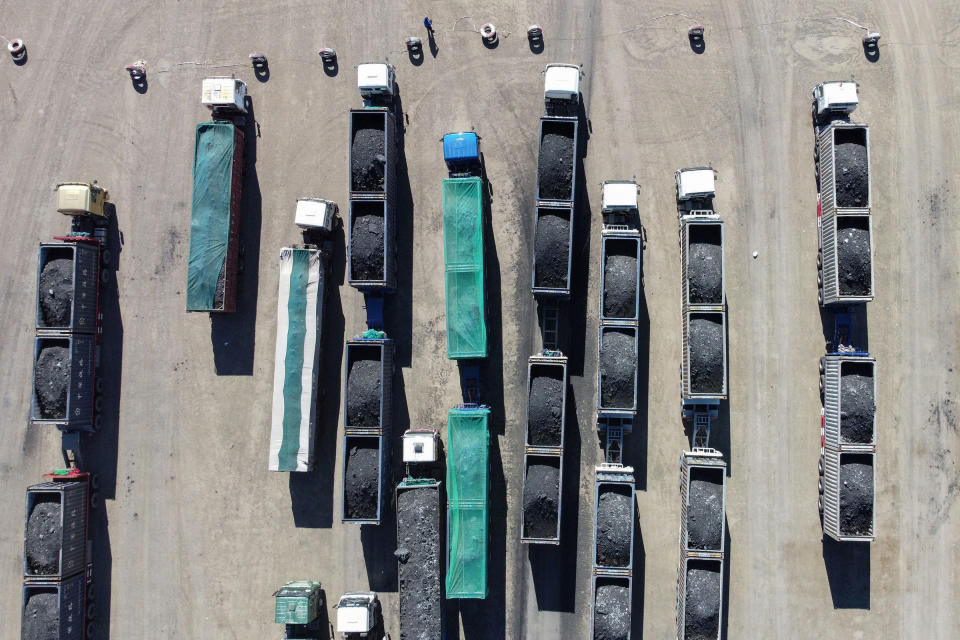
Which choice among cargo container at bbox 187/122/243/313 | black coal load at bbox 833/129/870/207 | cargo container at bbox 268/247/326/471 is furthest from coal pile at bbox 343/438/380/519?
black coal load at bbox 833/129/870/207

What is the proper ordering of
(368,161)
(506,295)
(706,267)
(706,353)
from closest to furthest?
(706,353) → (706,267) → (368,161) → (506,295)

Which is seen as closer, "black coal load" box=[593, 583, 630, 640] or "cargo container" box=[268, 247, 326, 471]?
"black coal load" box=[593, 583, 630, 640]

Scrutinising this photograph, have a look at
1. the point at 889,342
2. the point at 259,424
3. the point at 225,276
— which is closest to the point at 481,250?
the point at 225,276

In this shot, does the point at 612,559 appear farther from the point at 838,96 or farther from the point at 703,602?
the point at 838,96

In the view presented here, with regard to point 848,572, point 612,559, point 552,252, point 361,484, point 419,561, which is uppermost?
point 552,252

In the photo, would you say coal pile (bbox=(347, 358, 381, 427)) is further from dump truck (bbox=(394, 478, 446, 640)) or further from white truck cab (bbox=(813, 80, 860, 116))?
white truck cab (bbox=(813, 80, 860, 116))

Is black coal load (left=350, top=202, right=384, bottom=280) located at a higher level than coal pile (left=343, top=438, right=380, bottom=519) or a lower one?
higher

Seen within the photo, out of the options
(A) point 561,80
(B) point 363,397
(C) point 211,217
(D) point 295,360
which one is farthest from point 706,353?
(C) point 211,217
